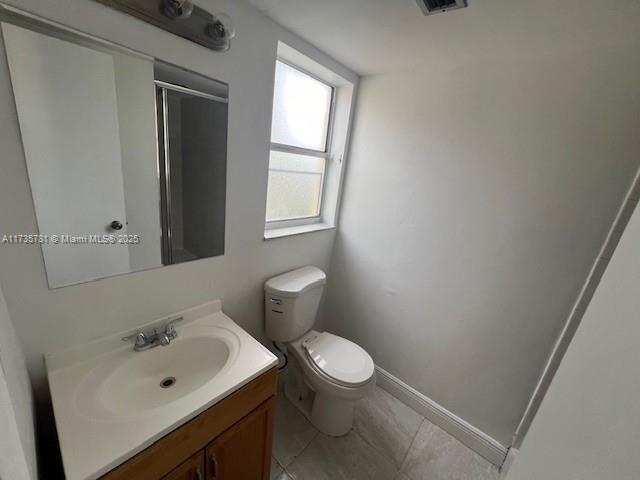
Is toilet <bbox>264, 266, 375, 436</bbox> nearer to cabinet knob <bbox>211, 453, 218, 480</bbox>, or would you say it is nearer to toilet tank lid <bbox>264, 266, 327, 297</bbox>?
toilet tank lid <bbox>264, 266, 327, 297</bbox>

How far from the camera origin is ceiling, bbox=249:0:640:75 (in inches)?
34.4

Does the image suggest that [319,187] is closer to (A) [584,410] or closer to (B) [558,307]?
(B) [558,307]

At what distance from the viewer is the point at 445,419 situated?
5.26 feet

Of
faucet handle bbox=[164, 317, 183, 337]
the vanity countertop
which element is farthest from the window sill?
faucet handle bbox=[164, 317, 183, 337]

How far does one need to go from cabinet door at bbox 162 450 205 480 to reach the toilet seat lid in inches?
26.6

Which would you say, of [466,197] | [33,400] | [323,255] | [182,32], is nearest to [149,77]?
[182,32]

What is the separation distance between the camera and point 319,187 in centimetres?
188

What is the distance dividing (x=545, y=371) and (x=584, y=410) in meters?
1.00

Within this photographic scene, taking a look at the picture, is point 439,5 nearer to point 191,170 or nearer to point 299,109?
point 299,109

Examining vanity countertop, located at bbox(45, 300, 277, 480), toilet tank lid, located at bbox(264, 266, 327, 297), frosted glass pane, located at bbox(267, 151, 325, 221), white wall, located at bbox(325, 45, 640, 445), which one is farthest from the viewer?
frosted glass pane, located at bbox(267, 151, 325, 221)

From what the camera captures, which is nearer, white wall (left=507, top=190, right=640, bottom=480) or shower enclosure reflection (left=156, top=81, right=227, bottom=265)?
white wall (left=507, top=190, right=640, bottom=480)

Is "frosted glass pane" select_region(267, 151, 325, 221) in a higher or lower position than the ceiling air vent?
lower

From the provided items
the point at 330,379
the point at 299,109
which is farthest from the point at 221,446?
the point at 299,109

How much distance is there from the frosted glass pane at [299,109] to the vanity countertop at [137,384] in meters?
1.07
